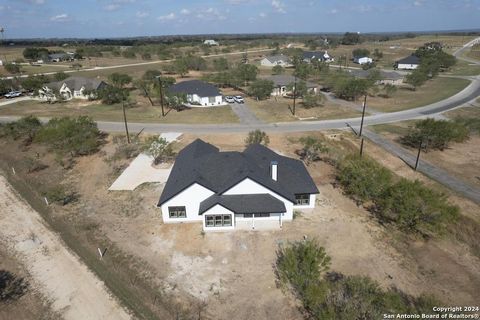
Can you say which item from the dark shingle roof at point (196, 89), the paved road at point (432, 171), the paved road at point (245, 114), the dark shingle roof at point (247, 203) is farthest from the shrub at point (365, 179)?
the dark shingle roof at point (196, 89)

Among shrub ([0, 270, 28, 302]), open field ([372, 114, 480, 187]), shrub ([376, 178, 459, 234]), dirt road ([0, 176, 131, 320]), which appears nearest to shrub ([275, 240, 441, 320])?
shrub ([376, 178, 459, 234])

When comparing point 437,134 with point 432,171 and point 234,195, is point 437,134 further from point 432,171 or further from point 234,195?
point 234,195

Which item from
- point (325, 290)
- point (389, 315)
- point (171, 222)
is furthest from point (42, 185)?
point (389, 315)

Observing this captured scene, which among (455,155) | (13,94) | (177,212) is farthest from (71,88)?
(455,155)

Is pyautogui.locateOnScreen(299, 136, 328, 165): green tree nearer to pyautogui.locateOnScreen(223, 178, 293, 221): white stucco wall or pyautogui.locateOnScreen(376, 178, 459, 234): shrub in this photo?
pyautogui.locateOnScreen(376, 178, 459, 234): shrub

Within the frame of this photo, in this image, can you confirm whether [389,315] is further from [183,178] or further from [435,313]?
[183,178]
